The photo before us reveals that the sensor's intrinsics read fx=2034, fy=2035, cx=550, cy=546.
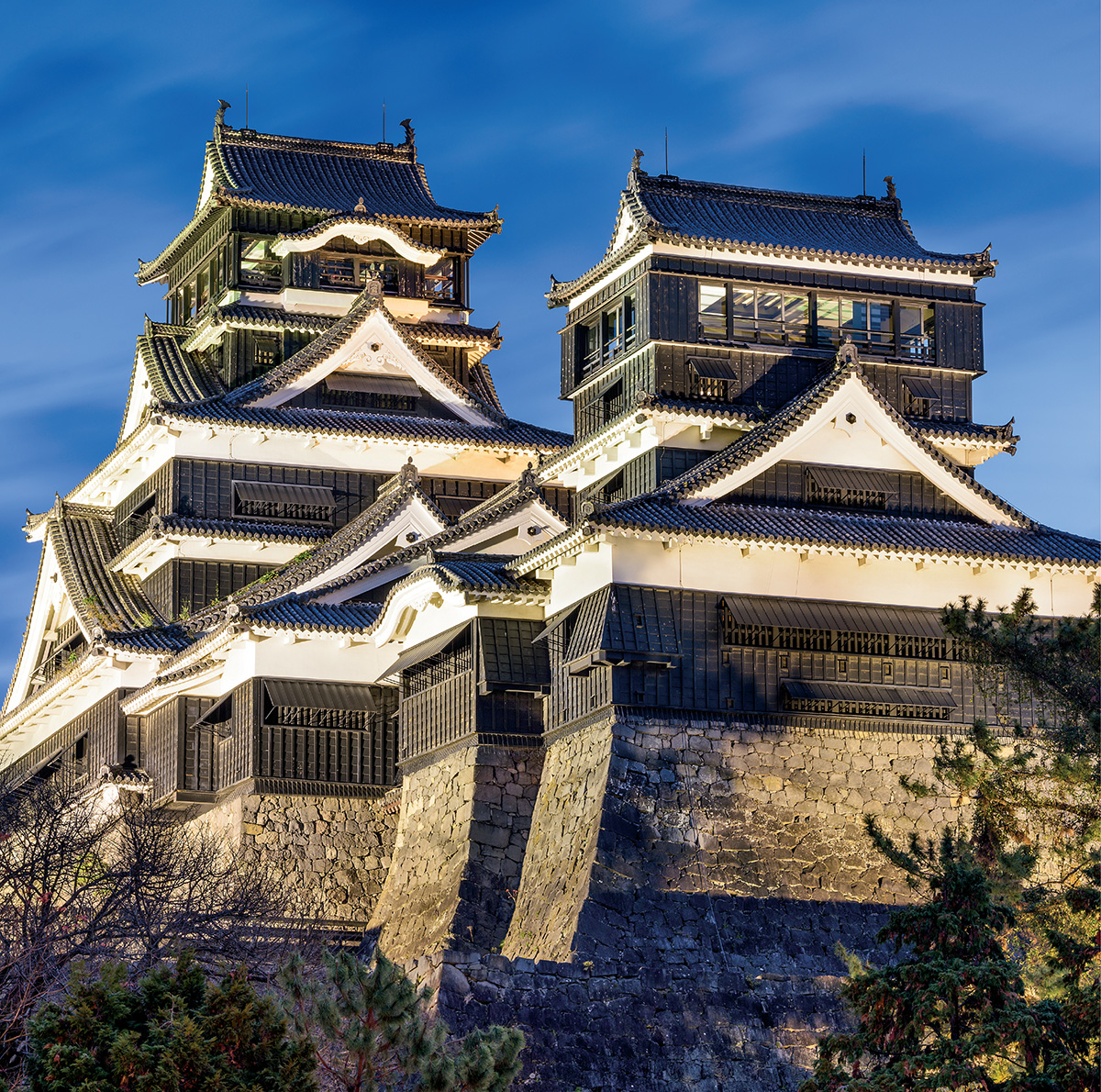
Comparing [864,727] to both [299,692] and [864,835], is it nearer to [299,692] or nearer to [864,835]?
[864,835]

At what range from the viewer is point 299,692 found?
35906mm

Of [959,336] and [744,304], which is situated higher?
[744,304]

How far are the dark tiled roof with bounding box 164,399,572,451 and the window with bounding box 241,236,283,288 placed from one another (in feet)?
17.7

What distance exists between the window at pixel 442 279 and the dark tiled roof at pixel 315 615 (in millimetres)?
15032

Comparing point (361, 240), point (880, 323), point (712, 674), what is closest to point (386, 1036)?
point (712, 674)

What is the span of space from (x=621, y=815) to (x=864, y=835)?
376 cm

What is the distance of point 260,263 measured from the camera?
48406 mm

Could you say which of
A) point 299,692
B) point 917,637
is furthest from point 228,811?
point 917,637

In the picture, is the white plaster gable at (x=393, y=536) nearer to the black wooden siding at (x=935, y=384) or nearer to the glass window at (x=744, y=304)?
the glass window at (x=744, y=304)

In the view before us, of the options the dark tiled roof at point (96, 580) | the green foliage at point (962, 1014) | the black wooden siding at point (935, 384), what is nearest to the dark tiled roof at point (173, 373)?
A: the dark tiled roof at point (96, 580)

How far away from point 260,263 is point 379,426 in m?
6.99

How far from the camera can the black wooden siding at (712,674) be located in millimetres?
29194

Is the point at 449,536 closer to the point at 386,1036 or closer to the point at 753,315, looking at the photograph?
the point at 753,315

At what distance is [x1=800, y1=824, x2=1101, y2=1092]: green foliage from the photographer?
60.7 feet
